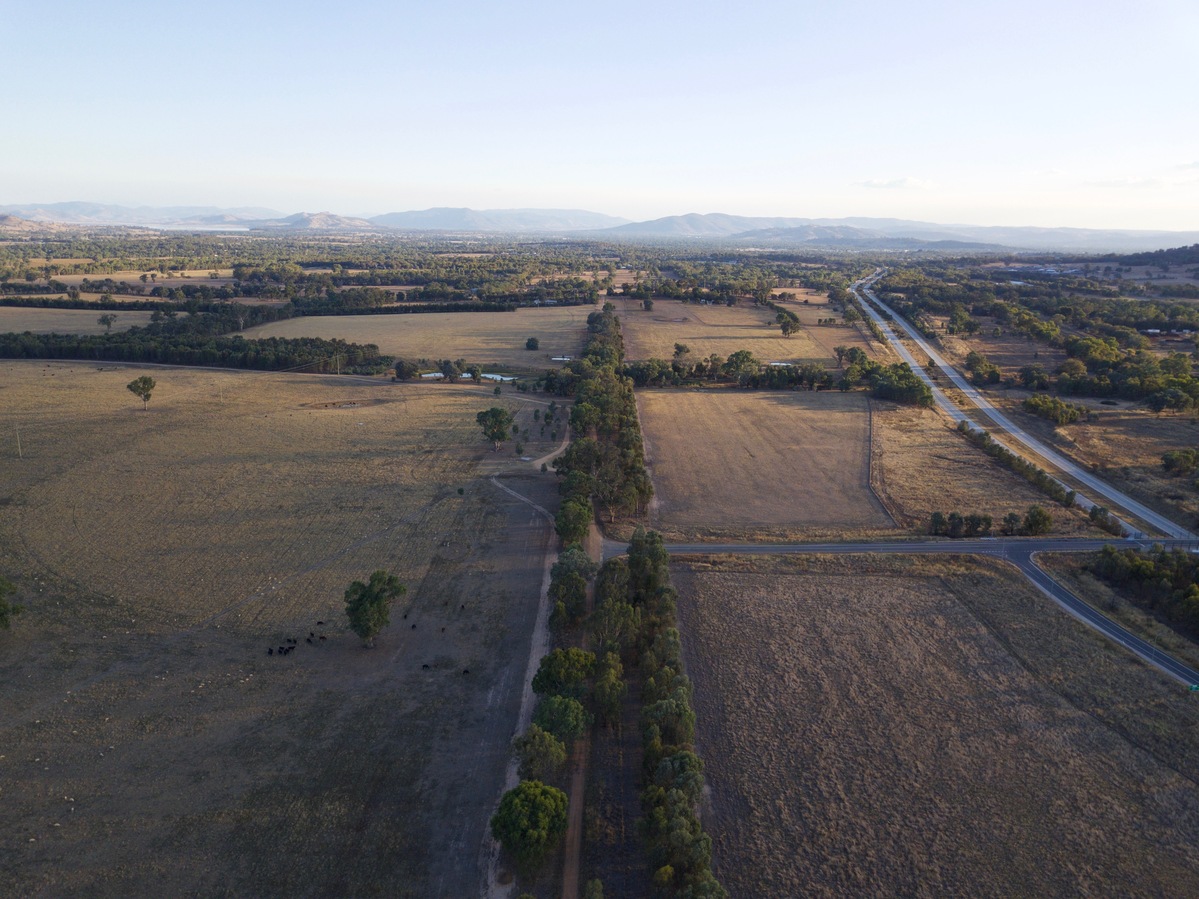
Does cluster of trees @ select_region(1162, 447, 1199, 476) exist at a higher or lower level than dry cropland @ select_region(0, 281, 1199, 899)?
higher

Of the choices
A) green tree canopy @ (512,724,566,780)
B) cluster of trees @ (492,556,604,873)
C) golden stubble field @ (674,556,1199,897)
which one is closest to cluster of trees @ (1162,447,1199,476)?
golden stubble field @ (674,556,1199,897)

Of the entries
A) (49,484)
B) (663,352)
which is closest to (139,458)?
(49,484)

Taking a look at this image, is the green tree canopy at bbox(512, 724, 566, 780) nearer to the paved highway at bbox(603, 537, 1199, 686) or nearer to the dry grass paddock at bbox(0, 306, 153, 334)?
the paved highway at bbox(603, 537, 1199, 686)

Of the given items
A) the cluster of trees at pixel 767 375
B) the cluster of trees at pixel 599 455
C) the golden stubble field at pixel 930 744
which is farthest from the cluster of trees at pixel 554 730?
the cluster of trees at pixel 767 375

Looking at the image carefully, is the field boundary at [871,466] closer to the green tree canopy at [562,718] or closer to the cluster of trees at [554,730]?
the cluster of trees at [554,730]

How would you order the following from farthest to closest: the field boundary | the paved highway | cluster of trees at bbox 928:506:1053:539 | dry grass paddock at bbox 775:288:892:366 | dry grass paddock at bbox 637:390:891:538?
dry grass paddock at bbox 775:288:892:366 < the field boundary < dry grass paddock at bbox 637:390:891:538 < cluster of trees at bbox 928:506:1053:539 < the paved highway

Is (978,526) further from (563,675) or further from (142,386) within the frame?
(142,386)

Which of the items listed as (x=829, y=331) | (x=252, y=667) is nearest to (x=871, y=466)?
(x=252, y=667)

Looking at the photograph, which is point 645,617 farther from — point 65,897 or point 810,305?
point 810,305
